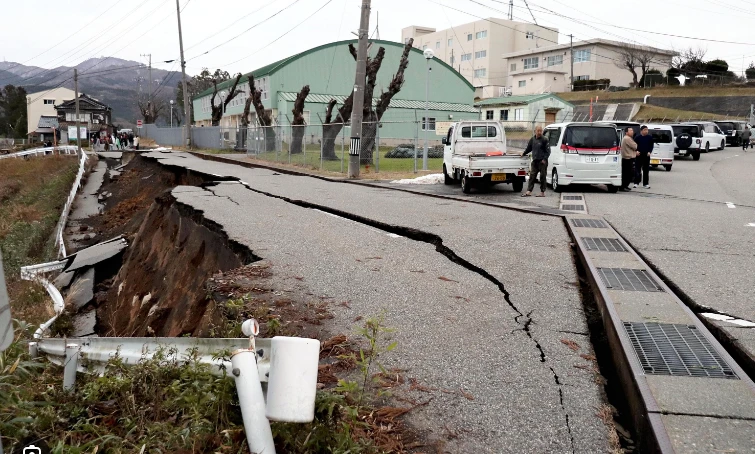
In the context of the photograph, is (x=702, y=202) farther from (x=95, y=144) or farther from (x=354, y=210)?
(x=95, y=144)

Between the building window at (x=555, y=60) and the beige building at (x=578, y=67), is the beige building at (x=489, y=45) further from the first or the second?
the beige building at (x=578, y=67)

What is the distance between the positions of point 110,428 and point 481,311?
3.23 meters

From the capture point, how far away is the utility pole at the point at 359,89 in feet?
71.4

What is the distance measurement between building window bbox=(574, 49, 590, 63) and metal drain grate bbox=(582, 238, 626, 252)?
74167 millimetres

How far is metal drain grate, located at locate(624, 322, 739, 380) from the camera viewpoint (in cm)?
415

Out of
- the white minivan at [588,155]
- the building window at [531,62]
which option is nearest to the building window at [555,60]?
the building window at [531,62]

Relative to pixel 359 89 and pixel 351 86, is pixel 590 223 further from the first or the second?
pixel 351 86

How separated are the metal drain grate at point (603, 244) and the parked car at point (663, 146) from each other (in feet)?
59.2

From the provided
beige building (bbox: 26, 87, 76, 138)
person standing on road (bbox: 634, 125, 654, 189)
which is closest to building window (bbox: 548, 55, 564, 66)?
person standing on road (bbox: 634, 125, 654, 189)

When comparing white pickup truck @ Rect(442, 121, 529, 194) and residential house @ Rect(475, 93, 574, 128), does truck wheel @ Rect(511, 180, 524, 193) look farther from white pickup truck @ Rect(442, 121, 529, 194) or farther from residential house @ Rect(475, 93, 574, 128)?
residential house @ Rect(475, 93, 574, 128)

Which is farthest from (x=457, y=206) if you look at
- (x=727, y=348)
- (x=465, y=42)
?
(x=465, y=42)

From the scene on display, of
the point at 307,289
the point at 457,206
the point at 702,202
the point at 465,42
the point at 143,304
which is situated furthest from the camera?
the point at 465,42

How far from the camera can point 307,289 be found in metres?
6.20

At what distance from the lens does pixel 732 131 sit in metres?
45.5
